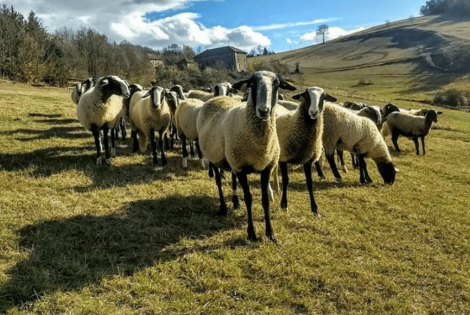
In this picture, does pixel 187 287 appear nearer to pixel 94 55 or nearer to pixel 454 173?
pixel 454 173

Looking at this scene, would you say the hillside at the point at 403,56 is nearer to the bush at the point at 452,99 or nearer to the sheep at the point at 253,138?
the bush at the point at 452,99

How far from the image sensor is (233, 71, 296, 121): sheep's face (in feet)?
18.5

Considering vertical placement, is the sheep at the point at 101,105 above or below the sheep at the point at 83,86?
below

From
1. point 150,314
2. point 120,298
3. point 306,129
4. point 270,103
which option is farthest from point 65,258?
point 306,129

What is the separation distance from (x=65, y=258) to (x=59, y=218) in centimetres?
151

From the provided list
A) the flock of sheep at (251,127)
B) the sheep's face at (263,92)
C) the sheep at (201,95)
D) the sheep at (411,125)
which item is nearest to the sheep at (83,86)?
the flock of sheep at (251,127)

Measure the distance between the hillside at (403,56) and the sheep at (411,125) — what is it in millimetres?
67488

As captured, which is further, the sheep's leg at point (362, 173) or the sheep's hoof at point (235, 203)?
the sheep's leg at point (362, 173)

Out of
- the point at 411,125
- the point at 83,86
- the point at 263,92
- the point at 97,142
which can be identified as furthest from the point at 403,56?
the point at 263,92

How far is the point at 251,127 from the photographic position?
628 centimetres

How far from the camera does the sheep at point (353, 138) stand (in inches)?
434

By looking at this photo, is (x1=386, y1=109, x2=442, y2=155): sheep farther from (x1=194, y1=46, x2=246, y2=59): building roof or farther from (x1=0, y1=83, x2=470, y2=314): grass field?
(x1=194, y1=46, x2=246, y2=59): building roof

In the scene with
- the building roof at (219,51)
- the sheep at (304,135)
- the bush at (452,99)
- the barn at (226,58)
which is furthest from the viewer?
the building roof at (219,51)

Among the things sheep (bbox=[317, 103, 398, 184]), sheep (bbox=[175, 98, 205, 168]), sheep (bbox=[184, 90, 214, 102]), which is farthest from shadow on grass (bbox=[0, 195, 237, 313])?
sheep (bbox=[184, 90, 214, 102])
